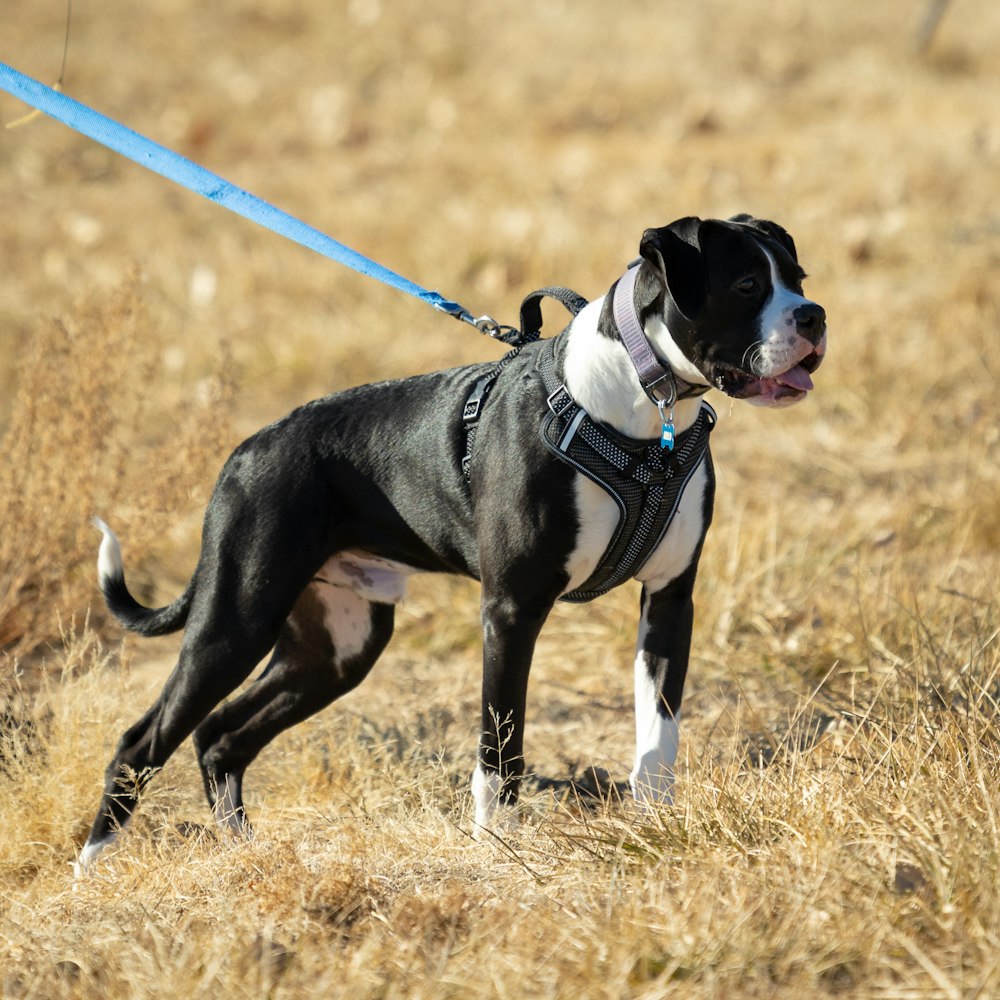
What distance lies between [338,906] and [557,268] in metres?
6.40

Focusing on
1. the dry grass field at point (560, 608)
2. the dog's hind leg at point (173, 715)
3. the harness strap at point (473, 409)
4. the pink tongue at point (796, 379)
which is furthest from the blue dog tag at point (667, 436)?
the dog's hind leg at point (173, 715)

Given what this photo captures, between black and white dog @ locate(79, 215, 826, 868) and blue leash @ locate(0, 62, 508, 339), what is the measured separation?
0.92 feet

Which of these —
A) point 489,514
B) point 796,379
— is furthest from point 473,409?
point 796,379

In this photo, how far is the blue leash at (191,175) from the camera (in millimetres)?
3705

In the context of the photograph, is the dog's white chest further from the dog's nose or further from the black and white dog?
the dog's nose

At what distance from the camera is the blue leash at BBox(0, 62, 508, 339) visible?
371cm

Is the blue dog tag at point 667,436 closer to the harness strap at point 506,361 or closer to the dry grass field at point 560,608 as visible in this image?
the harness strap at point 506,361

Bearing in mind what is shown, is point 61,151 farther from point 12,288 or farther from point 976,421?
point 976,421

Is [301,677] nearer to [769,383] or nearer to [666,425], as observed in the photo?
[666,425]

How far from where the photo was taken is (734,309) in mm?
3072

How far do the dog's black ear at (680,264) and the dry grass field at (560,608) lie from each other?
42.7 inches

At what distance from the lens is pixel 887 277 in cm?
845

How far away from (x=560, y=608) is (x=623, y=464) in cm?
223

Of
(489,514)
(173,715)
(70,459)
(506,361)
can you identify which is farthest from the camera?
(70,459)
